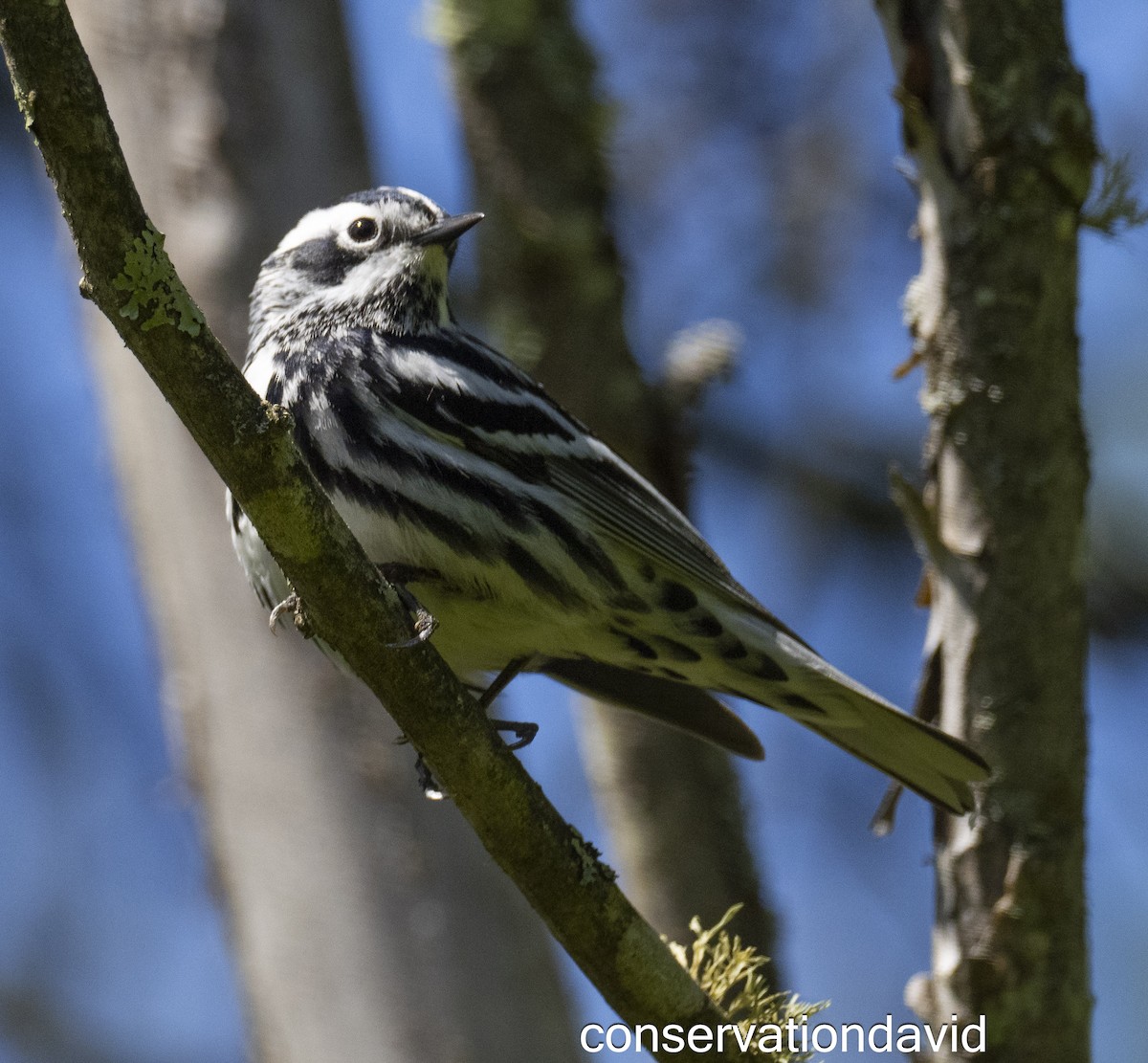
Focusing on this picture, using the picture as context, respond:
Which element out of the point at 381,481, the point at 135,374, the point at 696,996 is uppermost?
the point at 135,374

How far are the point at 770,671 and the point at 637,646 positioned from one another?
1.02 feet

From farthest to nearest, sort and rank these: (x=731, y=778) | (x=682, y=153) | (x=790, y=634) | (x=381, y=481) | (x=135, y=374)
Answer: (x=682, y=153) < (x=731, y=778) < (x=135, y=374) < (x=790, y=634) < (x=381, y=481)

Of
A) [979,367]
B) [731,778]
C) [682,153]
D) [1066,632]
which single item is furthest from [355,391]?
[682,153]

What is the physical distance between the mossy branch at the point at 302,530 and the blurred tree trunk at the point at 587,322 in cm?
210

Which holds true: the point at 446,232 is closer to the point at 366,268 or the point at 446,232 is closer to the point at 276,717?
the point at 366,268

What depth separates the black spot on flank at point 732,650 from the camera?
333 centimetres

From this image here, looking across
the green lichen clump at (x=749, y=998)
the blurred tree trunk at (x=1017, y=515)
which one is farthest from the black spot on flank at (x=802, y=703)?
the green lichen clump at (x=749, y=998)

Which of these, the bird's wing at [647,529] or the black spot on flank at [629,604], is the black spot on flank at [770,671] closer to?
the bird's wing at [647,529]

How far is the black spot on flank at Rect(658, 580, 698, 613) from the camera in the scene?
3301 millimetres

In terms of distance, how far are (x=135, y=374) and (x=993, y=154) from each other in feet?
8.23

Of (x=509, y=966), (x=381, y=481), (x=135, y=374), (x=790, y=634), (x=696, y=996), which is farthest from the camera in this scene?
(x=135, y=374)

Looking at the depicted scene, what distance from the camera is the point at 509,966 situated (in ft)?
13.1

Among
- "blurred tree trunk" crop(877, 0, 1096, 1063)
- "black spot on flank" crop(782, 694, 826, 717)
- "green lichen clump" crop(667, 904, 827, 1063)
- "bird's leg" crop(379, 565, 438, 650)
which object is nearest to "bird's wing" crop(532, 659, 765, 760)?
"black spot on flank" crop(782, 694, 826, 717)

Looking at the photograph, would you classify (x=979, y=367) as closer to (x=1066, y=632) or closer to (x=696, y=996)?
(x=1066, y=632)
